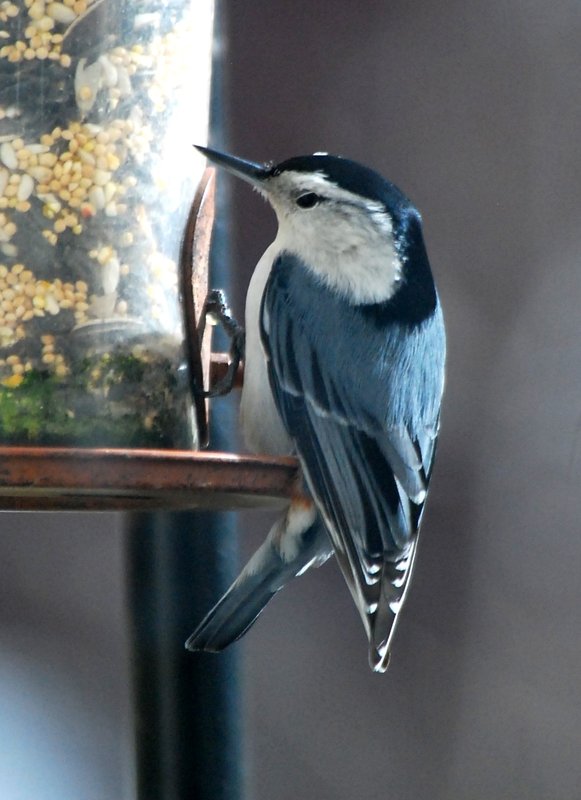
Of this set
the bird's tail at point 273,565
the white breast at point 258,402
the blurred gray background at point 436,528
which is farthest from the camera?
the blurred gray background at point 436,528

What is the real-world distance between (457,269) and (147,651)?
1790mm

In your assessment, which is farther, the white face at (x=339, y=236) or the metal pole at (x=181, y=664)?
the white face at (x=339, y=236)

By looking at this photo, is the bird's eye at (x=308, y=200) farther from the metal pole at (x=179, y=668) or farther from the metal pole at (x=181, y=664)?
the metal pole at (x=179, y=668)

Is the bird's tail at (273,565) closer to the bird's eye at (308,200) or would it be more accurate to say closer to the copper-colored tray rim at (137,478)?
the copper-colored tray rim at (137,478)

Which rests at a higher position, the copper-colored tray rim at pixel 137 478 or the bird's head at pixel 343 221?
the bird's head at pixel 343 221

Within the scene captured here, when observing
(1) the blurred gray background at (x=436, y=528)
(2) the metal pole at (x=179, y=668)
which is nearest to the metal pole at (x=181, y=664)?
(2) the metal pole at (x=179, y=668)

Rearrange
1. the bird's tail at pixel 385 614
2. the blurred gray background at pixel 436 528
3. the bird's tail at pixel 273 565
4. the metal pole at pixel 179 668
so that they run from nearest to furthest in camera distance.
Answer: the metal pole at pixel 179 668 < the bird's tail at pixel 385 614 < the bird's tail at pixel 273 565 < the blurred gray background at pixel 436 528

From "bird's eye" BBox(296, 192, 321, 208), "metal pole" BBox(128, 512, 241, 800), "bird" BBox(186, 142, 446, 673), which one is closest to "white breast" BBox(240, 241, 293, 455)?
"bird" BBox(186, 142, 446, 673)

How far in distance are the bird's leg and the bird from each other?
0.10 feet

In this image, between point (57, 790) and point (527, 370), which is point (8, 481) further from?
point (527, 370)

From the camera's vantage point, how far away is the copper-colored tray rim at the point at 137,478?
1663 millimetres

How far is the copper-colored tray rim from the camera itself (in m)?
1.66

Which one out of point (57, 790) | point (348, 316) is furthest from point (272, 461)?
point (57, 790)

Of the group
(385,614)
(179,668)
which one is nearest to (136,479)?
(179,668)
